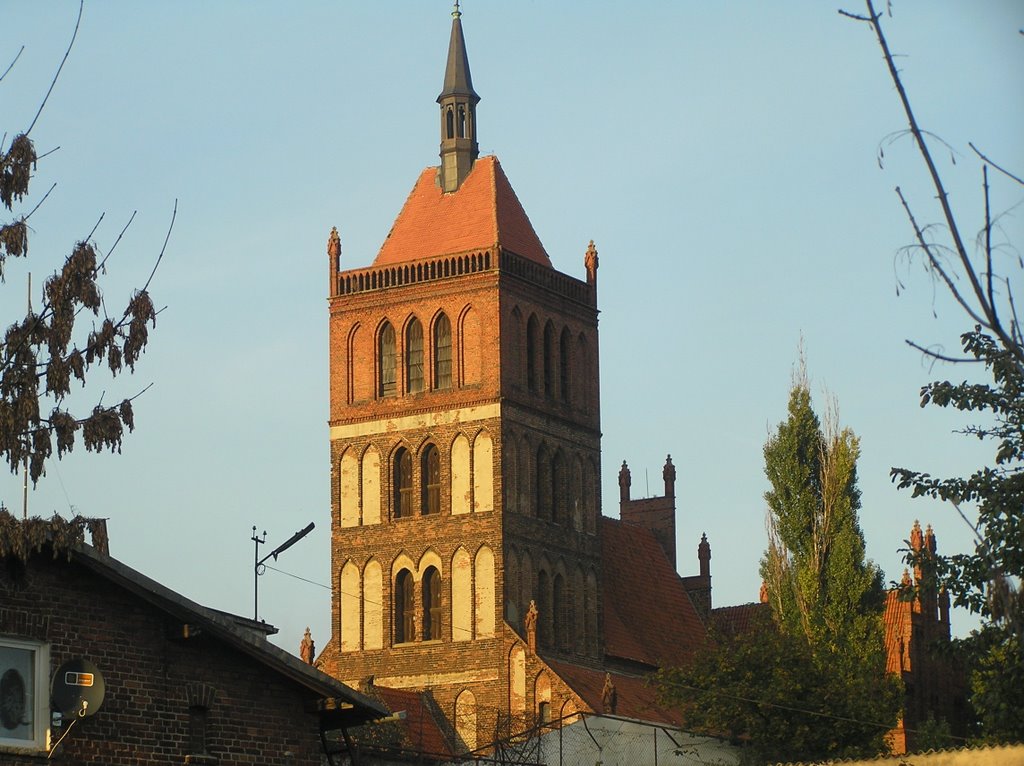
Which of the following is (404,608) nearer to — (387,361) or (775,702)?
(387,361)

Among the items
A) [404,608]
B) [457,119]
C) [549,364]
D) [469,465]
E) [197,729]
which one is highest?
[457,119]

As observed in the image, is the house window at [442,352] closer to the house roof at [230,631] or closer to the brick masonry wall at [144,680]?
the house roof at [230,631]

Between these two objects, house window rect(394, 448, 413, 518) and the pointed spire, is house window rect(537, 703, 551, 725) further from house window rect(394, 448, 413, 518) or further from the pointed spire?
the pointed spire

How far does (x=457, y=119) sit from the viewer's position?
7544 centimetres

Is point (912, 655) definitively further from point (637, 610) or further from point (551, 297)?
point (551, 297)

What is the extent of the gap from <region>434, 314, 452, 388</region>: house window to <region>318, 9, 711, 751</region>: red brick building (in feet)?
0.10

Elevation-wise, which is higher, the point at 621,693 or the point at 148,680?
the point at 621,693

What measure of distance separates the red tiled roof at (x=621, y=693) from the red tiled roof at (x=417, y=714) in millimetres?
A: 3747

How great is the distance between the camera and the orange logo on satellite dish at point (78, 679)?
27.0 m

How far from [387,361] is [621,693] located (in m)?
12.1

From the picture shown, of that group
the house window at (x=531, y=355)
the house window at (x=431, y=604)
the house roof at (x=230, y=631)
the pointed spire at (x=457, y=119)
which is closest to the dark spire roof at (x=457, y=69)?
the pointed spire at (x=457, y=119)

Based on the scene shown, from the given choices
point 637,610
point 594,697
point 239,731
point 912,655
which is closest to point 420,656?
point 594,697

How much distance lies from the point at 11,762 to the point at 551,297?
157 ft

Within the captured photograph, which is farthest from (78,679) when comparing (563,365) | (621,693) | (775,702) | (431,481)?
(563,365)
